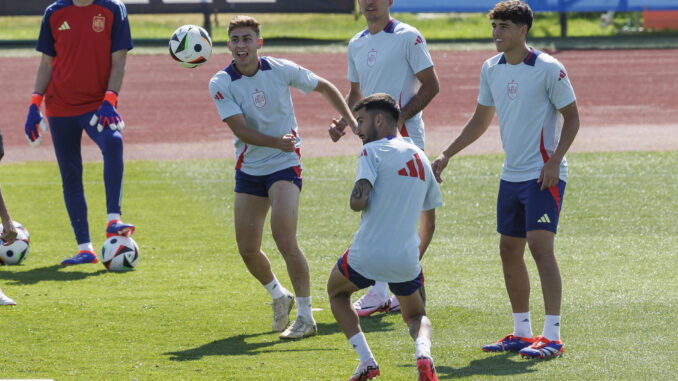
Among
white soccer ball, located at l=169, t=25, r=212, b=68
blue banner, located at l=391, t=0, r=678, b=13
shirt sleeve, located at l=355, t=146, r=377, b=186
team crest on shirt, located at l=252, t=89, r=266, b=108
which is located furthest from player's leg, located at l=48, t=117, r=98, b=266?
blue banner, located at l=391, t=0, r=678, b=13

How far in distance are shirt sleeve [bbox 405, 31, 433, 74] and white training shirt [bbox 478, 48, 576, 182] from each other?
3.73ft

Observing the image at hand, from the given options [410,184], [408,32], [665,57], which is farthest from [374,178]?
[665,57]

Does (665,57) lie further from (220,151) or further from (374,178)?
(374,178)

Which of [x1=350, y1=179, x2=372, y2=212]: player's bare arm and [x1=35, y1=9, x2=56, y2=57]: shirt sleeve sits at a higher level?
[x1=35, y1=9, x2=56, y2=57]: shirt sleeve

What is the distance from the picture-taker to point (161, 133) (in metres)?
19.5

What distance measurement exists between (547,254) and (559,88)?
1.05 m

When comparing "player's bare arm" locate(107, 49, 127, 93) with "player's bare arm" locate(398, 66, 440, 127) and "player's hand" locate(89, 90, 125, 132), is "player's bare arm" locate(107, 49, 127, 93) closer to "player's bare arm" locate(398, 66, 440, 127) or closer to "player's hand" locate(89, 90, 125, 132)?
"player's hand" locate(89, 90, 125, 132)

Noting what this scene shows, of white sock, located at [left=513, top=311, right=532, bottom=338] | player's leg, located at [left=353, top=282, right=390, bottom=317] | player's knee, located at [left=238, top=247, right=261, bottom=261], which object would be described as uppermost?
player's knee, located at [left=238, top=247, right=261, bottom=261]

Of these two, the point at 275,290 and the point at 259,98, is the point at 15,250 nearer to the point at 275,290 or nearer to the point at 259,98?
the point at 275,290

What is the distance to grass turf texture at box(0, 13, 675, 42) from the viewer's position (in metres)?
32.5

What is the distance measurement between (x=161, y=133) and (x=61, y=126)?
1010cm

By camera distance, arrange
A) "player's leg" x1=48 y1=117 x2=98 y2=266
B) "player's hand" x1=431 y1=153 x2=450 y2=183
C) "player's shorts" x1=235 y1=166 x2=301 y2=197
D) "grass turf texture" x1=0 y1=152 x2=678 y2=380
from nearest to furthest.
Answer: "grass turf texture" x1=0 y1=152 x2=678 y2=380 < "player's hand" x1=431 y1=153 x2=450 y2=183 < "player's shorts" x1=235 y1=166 x2=301 y2=197 < "player's leg" x1=48 y1=117 x2=98 y2=266

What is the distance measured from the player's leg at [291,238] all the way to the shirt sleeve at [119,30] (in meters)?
3.16

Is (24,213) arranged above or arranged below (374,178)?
below
